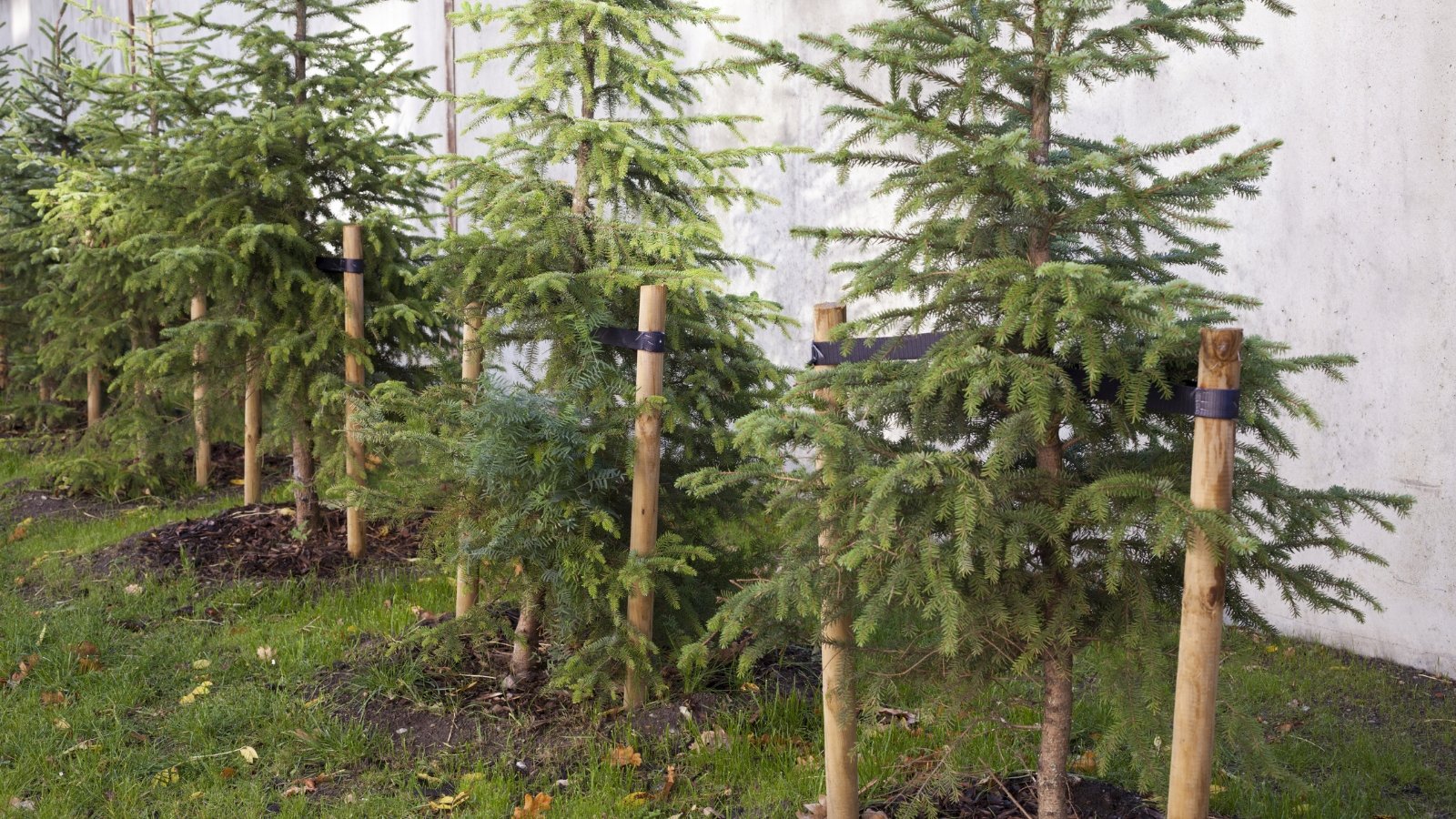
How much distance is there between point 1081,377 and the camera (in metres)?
3.16

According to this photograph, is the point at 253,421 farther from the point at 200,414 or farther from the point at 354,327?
the point at 354,327

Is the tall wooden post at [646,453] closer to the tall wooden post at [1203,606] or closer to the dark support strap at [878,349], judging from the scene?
the dark support strap at [878,349]

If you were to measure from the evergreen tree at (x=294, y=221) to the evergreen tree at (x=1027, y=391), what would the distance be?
3.59 m

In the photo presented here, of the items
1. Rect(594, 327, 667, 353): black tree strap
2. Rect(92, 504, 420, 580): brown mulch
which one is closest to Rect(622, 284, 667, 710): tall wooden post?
Rect(594, 327, 667, 353): black tree strap

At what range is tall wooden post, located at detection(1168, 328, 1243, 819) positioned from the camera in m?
2.83

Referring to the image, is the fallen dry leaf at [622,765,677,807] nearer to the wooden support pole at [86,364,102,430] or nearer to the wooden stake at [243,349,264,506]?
the wooden stake at [243,349,264,506]

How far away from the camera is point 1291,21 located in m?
5.62

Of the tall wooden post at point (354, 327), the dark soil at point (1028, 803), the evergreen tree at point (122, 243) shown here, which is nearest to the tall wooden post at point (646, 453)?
the dark soil at point (1028, 803)

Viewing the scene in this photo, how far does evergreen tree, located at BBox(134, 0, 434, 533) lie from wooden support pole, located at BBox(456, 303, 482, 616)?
931mm

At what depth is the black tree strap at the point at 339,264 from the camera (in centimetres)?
646

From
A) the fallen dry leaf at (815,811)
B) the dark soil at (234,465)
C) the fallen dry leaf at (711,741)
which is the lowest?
the fallen dry leaf at (815,811)

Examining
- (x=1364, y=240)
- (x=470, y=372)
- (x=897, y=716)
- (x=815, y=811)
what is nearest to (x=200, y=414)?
(x=470, y=372)

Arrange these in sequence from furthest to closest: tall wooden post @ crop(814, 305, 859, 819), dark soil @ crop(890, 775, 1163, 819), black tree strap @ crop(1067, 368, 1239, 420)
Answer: dark soil @ crop(890, 775, 1163, 819), tall wooden post @ crop(814, 305, 859, 819), black tree strap @ crop(1067, 368, 1239, 420)

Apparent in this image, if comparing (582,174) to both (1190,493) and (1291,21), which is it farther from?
(1291,21)
